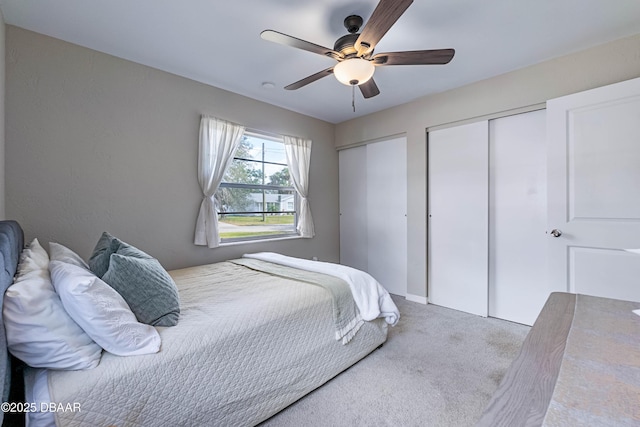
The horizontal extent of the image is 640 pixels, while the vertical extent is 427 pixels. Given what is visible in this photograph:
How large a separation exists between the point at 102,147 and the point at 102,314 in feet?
5.86

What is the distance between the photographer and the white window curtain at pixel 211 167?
278 centimetres

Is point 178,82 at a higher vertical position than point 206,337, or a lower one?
higher

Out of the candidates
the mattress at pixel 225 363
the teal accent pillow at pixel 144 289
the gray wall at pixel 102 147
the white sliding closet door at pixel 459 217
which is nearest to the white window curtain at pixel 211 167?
the gray wall at pixel 102 147

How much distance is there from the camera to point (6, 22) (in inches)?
74.1

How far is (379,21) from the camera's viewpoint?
1.42 metres

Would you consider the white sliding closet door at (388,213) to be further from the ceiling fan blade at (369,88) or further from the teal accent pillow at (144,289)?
the teal accent pillow at (144,289)

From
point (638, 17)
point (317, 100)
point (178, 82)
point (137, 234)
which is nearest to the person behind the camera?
point (638, 17)

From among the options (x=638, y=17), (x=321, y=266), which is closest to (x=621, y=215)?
(x=638, y=17)

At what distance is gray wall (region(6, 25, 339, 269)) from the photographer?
1972mm

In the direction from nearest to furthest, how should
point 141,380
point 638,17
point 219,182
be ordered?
point 141,380 < point 638,17 < point 219,182

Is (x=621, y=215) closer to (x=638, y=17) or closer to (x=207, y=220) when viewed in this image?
(x=638, y=17)

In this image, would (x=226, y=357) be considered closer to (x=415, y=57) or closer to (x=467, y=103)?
(x=415, y=57)

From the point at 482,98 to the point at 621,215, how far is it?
1522 millimetres

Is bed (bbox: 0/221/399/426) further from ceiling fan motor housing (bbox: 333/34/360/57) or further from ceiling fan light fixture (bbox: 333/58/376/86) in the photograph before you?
ceiling fan motor housing (bbox: 333/34/360/57)
